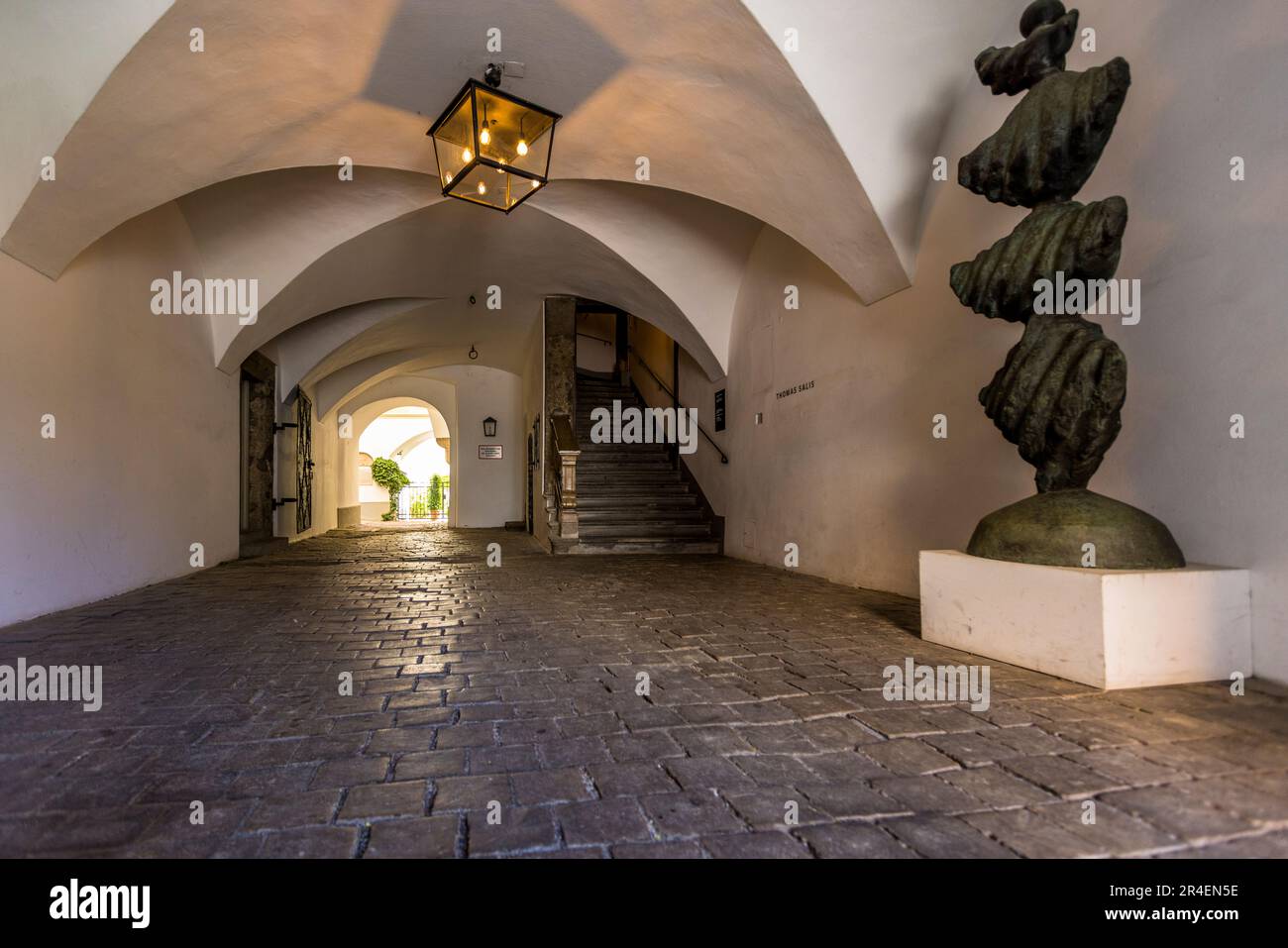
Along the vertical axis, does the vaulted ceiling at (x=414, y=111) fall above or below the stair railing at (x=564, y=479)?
above

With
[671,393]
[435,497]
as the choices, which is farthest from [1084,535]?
[435,497]

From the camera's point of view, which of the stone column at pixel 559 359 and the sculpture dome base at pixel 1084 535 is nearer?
the sculpture dome base at pixel 1084 535

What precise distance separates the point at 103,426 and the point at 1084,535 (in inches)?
235

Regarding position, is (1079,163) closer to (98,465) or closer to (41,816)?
(41,816)

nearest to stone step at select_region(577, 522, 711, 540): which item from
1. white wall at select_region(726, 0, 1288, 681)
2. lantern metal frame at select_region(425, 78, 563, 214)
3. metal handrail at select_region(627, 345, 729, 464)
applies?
metal handrail at select_region(627, 345, 729, 464)

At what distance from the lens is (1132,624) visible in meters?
2.47

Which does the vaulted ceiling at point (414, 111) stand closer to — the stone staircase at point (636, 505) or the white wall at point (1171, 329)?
the white wall at point (1171, 329)

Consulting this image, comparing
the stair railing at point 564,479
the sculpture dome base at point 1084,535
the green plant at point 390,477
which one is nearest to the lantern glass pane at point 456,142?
the sculpture dome base at point 1084,535

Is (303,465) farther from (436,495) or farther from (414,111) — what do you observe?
(436,495)

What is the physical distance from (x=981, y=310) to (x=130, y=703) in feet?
12.6

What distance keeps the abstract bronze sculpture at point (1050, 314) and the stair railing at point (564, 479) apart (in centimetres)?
568

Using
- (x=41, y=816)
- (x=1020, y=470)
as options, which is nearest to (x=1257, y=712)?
(x=1020, y=470)

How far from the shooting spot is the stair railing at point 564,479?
27.0ft

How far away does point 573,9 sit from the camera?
3857mm
